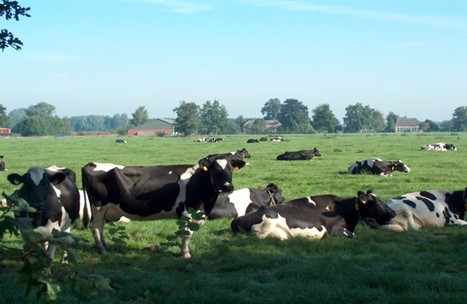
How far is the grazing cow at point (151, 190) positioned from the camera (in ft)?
31.4

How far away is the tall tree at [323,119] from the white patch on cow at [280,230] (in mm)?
138378

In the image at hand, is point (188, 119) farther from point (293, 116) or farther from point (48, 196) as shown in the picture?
point (48, 196)

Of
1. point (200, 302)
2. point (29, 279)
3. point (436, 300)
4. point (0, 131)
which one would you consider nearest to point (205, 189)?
point (200, 302)

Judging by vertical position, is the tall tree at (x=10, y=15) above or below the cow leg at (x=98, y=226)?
above

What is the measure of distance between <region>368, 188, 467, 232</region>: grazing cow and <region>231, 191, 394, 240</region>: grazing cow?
369 millimetres

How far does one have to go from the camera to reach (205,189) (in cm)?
970

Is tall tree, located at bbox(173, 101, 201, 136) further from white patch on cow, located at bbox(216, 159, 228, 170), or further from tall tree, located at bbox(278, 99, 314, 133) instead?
white patch on cow, located at bbox(216, 159, 228, 170)

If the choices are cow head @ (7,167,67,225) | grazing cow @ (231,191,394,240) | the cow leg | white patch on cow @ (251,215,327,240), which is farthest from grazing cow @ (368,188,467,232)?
cow head @ (7,167,67,225)

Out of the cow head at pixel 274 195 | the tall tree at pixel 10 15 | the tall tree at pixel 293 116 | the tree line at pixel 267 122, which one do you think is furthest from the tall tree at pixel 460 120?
the tall tree at pixel 10 15

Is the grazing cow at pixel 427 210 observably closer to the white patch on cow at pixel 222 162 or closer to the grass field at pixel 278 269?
the grass field at pixel 278 269

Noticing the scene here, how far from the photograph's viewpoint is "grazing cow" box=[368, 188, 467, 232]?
11.1 meters

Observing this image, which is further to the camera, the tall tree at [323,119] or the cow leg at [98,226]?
the tall tree at [323,119]

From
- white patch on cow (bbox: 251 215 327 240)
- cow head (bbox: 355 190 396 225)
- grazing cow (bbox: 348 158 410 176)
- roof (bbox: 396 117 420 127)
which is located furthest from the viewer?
roof (bbox: 396 117 420 127)

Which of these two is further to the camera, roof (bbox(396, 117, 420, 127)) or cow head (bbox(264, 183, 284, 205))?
roof (bbox(396, 117, 420, 127))
